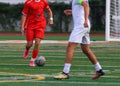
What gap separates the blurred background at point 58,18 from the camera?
36.9 m

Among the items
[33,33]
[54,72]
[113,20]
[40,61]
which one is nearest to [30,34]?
[33,33]

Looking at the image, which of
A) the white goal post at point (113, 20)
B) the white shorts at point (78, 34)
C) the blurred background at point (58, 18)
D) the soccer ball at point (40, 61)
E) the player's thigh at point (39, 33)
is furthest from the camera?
the blurred background at point (58, 18)

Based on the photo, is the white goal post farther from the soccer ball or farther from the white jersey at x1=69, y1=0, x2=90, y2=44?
the white jersey at x1=69, y1=0, x2=90, y2=44

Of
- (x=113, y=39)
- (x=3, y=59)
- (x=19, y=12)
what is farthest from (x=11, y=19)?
(x=3, y=59)

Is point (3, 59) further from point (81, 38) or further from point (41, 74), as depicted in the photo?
point (81, 38)

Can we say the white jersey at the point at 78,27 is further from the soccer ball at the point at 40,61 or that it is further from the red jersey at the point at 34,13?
the red jersey at the point at 34,13

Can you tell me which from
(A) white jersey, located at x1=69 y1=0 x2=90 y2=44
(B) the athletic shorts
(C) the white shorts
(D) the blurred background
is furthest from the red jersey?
(D) the blurred background

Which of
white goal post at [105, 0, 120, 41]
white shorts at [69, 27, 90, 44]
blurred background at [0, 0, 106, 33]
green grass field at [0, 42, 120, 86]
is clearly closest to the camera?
green grass field at [0, 42, 120, 86]

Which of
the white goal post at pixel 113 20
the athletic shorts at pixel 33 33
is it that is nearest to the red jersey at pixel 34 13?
the athletic shorts at pixel 33 33

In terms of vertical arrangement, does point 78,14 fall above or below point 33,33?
above

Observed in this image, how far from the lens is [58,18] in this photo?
37375 mm

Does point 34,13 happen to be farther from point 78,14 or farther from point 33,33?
point 78,14

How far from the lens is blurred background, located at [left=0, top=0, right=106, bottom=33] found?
36875mm

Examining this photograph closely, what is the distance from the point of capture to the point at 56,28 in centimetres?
3759
